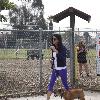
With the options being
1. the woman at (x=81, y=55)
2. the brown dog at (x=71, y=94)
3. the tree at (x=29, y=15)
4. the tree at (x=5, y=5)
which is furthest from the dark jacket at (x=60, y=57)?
the tree at (x=29, y=15)

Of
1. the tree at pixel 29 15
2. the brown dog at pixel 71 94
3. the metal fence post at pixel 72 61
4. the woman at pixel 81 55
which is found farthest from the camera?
the tree at pixel 29 15

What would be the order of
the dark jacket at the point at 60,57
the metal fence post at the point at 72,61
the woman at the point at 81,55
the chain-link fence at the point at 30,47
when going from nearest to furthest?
the dark jacket at the point at 60,57 < the chain-link fence at the point at 30,47 < the metal fence post at the point at 72,61 < the woman at the point at 81,55

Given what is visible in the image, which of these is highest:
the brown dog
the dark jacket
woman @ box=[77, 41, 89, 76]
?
the dark jacket

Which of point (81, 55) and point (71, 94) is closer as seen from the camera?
point (71, 94)

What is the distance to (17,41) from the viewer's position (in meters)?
12.7

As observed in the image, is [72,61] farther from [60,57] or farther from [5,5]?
[5,5]

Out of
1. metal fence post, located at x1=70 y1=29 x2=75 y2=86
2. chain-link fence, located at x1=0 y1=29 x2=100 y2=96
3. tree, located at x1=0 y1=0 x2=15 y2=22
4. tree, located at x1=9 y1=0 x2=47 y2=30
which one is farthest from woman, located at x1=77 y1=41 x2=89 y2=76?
tree, located at x1=9 y1=0 x2=47 y2=30

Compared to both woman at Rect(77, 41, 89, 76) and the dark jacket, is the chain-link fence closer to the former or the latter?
woman at Rect(77, 41, 89, 76)

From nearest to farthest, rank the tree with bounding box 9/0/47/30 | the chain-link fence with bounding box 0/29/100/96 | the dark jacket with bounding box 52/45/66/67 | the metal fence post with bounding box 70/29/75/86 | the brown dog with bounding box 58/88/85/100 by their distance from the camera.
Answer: the brown dog with bounding box 58/88/85/100, the dark jacket with bounding box 52/45/66/67, the chain-link fence with bounding box 0/29/100/96, the metal fence post with bounding box 70/29/75/86, the tree with bounding box 9/0/47/30

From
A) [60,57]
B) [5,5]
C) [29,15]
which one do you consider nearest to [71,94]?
[60,57]

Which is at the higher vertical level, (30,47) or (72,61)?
(30,47)

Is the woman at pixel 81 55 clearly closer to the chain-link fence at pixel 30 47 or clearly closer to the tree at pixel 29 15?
the chain-link fence at pixel 30 47

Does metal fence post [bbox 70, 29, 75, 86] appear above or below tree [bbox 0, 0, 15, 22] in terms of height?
below

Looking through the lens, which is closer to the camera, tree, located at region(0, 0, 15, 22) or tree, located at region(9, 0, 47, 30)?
tree, located at region(0, 0, 15, 22)
